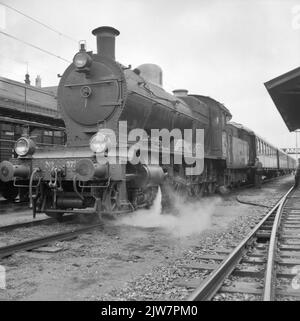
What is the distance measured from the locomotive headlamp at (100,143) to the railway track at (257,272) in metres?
2.60

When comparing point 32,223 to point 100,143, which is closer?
point 100,143

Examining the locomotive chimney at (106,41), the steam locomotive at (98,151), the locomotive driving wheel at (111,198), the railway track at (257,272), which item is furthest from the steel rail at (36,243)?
the locomotive chimney at (106,41)

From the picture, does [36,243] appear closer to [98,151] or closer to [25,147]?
[98,151]

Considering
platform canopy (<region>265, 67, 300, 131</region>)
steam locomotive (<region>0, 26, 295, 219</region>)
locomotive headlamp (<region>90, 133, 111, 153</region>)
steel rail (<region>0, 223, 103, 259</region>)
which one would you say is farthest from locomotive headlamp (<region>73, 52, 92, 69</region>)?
platform canopy (<region>265, 67, 300, 131</region>)

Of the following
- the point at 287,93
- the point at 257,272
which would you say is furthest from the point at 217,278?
the point at 287,93

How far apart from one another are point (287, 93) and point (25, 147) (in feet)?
30.3

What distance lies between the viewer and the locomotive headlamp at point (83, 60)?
7.69 meters

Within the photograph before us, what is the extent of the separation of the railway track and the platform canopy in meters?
6.43

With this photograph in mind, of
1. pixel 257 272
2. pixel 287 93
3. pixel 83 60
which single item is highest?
pixel 287 93

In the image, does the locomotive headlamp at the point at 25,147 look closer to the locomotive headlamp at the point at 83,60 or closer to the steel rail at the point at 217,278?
the locomotive headlamp at the point at 83,60

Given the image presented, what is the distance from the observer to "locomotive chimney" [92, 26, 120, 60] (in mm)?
7957

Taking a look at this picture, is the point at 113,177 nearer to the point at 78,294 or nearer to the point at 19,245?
the point at 19,245

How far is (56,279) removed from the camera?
14.6ft

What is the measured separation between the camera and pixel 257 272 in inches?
176
